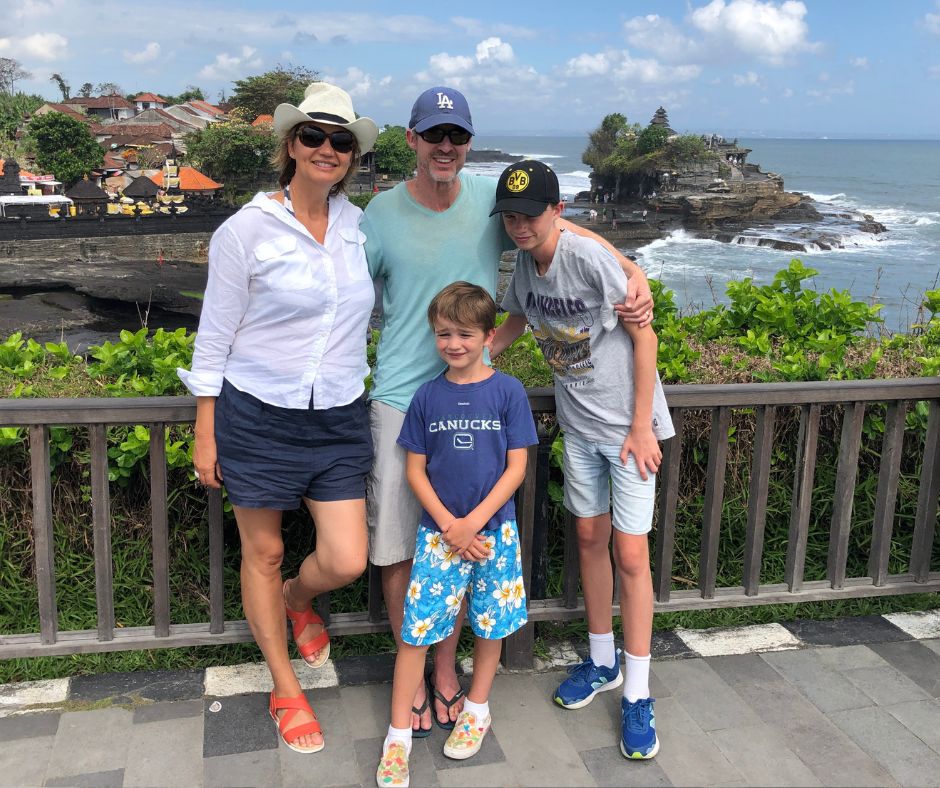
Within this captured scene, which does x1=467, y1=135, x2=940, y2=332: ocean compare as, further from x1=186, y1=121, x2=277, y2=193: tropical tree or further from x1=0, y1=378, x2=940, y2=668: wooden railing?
x1=0, y1=378, x2=940, y2=668: wooden railing

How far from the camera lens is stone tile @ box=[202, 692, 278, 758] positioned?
9.12 ft

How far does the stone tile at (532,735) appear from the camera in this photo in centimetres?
268

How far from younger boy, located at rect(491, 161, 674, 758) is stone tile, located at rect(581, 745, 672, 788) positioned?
4 cm

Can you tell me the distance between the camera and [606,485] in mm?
2996

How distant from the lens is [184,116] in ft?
422

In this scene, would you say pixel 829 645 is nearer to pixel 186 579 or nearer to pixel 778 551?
pixel 778 551

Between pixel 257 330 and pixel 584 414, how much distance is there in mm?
1048

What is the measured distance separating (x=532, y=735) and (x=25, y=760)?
60.4 inches

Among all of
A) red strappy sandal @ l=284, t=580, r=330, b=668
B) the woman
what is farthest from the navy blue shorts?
red strappy sandal @ l=284, t=580, r=330, b=668

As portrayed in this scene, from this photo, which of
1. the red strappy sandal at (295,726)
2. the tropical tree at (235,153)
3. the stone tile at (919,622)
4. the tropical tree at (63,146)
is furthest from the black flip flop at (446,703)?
the tropical tree at (63,146)

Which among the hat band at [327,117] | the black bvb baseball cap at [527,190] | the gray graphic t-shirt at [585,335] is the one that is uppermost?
the hat band at [327,117]

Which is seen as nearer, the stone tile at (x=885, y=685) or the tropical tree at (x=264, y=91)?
the stone tile at (x=885, y=685)

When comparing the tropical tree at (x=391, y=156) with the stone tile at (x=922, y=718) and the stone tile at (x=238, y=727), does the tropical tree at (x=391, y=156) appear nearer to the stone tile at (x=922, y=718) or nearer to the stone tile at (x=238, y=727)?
the stone tile at (x=238, y=727)

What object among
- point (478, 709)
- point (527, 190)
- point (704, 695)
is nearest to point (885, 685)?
point (704, 695)
